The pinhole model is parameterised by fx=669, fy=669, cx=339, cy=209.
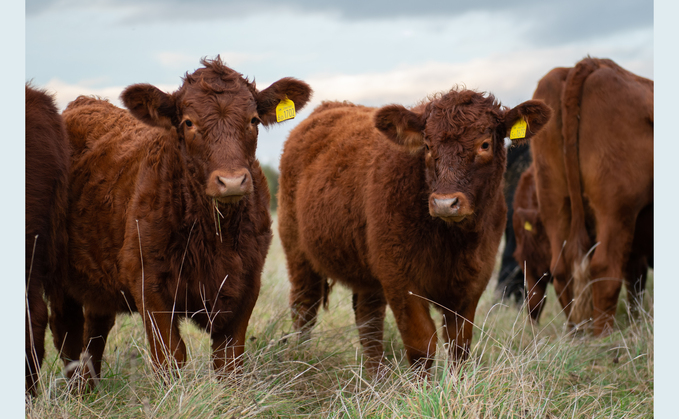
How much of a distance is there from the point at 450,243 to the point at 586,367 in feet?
4.87

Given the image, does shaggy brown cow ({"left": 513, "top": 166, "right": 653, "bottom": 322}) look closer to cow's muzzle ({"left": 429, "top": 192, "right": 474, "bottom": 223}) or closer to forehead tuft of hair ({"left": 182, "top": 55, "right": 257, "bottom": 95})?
cow's muzzle ({"left": 429, "top": 192, "right": 474, "bottom": 223})

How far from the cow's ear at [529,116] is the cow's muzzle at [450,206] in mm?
789

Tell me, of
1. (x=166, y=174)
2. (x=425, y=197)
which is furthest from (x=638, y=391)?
(x=166, y=174)

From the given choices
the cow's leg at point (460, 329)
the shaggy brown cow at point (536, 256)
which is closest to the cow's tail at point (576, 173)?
the shaggy brown cow at point (536, 256)

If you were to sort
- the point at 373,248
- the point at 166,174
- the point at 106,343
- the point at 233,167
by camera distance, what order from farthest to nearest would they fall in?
the point at 106,343 → the point at 373,248 → the point at 166,174 → the point at 233,167

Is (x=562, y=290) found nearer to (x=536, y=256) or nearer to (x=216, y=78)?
(x=536, y=256)

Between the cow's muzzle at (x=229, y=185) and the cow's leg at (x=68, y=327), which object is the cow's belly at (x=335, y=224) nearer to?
the cow's muzzle at (x=229, y=185)

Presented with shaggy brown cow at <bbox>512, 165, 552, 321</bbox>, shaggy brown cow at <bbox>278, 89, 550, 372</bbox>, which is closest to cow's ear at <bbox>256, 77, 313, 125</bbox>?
shaggy brown cow at <bbox>278, 89, 550, 372</bbox>

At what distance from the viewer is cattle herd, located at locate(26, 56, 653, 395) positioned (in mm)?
3885

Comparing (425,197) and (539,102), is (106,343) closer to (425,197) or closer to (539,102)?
(425,197)

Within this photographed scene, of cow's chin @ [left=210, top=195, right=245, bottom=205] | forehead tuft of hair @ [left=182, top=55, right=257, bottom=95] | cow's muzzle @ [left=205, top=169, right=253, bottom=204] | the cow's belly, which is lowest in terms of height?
the cow's belly

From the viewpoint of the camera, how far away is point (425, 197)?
4512 mm

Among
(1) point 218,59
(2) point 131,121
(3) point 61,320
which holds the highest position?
(1) point 218,59

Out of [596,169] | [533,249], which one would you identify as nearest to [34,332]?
[596,169]
